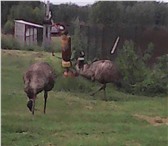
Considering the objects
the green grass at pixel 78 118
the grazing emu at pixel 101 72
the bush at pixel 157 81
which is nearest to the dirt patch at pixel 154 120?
the green grass at pixel 78 118

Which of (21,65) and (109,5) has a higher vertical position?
(109,5)

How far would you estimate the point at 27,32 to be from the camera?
2394 cm

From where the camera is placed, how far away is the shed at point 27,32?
75.1 feet

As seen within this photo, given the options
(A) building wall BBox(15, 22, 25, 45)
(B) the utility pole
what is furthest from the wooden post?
(A) building wall BBox(15, 22, 25, 45)

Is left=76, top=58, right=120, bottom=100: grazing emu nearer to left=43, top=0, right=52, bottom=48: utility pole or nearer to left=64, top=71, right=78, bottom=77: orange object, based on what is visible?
left=64, top=71, right=78, bottom=77: orange object

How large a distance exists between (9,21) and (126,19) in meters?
6.71

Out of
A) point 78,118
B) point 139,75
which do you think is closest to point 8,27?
point 139,75

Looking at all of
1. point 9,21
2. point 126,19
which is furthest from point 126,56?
point 9,21

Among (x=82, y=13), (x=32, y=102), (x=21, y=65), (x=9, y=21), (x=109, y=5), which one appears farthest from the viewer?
(x=9, y=21)

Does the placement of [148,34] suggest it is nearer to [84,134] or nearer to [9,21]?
[9,21]

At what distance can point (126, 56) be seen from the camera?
1399 cm

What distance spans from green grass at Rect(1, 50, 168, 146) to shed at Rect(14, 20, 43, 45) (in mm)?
9352

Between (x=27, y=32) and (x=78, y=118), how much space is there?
15106 mm

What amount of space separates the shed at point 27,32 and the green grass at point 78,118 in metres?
9.35
